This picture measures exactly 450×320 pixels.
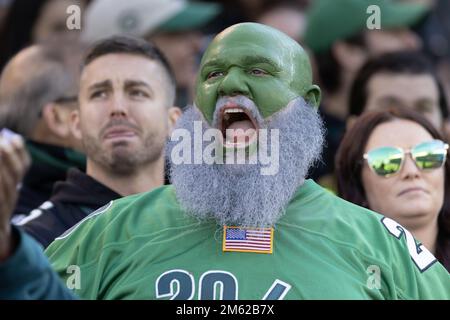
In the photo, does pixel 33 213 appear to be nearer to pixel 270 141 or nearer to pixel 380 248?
pixel 270 141

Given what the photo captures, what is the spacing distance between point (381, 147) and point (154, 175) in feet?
3.10

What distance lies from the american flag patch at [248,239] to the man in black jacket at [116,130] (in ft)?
3.57

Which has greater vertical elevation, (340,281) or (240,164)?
(240,164)

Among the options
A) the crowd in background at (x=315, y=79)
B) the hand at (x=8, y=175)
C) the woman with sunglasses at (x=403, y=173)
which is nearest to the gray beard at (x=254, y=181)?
the crowd in background at (x=315, y=79)

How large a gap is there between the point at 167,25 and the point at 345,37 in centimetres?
106

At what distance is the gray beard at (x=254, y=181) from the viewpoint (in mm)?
4297

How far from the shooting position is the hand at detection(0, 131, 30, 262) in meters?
3.33

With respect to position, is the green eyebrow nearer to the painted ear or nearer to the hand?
the painted ear

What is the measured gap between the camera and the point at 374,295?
4.09 m

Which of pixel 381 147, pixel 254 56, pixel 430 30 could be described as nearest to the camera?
pixel 254 56

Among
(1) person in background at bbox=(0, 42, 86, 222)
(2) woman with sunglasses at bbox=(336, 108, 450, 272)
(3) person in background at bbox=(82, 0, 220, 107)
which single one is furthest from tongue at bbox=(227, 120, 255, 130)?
(3) person in background at bbox=(82, 0, 220, 107)

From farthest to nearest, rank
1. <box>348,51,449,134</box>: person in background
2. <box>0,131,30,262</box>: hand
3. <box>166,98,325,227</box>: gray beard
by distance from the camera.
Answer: <box>348,51,449,134</box>: person in background
<box>166,98,325,227</box>: gray beard
<box>0,131,30,262</box>: hand

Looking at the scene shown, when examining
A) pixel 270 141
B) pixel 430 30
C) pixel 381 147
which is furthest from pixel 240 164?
pixel 430 30
